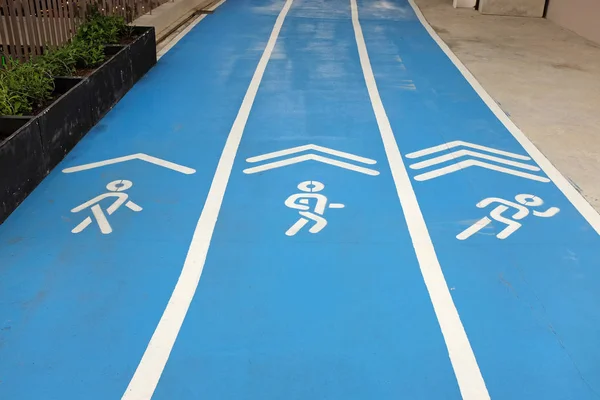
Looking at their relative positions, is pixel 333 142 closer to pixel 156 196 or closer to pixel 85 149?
pixel 156 196

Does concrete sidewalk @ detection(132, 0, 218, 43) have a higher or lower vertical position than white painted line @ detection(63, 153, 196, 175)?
higher

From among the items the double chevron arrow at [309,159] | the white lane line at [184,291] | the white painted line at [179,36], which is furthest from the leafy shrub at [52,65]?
the double chevron arrow at [309,159]

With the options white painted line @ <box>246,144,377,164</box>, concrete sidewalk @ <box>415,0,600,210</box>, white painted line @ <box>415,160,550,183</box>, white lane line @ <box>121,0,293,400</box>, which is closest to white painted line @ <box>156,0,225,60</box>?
white lane line @ <box>121,0,293,400</box>

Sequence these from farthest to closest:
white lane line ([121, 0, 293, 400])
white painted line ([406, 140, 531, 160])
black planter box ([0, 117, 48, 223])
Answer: white painted line ([406, 140, 531, 160]), black planter box ([0, 117, 48, 223]), white lane line ([121, 0, 293, 400])

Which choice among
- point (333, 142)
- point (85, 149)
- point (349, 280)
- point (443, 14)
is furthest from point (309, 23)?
point (349, 280)

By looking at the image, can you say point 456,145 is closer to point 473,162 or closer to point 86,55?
point 473,162

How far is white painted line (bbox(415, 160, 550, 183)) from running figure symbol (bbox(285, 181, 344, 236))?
1.17 m

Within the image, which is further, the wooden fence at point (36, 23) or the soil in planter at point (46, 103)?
the wooden fence at point (36, 23)

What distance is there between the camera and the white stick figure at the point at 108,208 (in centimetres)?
539

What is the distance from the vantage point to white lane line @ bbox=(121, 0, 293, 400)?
149 inches

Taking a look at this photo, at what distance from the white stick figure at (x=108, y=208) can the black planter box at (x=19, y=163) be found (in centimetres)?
55

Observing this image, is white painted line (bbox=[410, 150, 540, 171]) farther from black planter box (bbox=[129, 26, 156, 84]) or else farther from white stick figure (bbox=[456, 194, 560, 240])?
black planter box (bbox=[129, 26, 156, 84])

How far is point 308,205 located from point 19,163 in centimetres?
274

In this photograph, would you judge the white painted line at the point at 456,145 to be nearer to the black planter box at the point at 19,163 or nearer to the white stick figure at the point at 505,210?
the white stick figure at the point at 505,210
